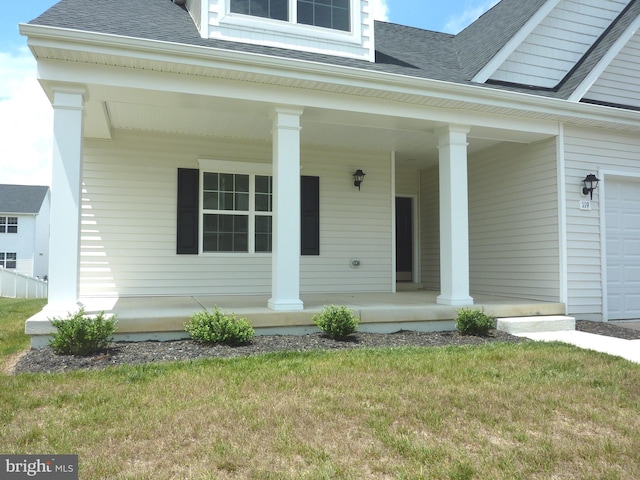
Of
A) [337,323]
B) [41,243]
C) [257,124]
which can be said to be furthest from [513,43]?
[41,243]

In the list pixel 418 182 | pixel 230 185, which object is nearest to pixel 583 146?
pixel 418 182

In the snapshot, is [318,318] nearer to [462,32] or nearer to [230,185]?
[230,185]

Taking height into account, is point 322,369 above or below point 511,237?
below

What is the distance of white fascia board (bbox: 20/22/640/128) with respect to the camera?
5.23 metres

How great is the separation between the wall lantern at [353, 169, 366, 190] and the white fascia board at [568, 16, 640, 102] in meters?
3.64

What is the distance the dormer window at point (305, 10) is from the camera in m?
6.77

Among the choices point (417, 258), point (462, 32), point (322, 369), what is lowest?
point (322, 369)

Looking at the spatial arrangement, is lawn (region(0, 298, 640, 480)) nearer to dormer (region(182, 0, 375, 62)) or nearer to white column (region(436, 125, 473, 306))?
white column (region(436, 125, 473, 306))

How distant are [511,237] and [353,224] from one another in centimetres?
286

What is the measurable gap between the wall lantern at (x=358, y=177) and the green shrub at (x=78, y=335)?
5551mm

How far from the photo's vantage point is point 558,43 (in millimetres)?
8375

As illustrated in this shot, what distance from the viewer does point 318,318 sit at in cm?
575

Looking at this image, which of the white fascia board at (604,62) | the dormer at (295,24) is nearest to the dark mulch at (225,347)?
the white fascia board at (604,62)

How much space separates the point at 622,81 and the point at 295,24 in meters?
5.70
